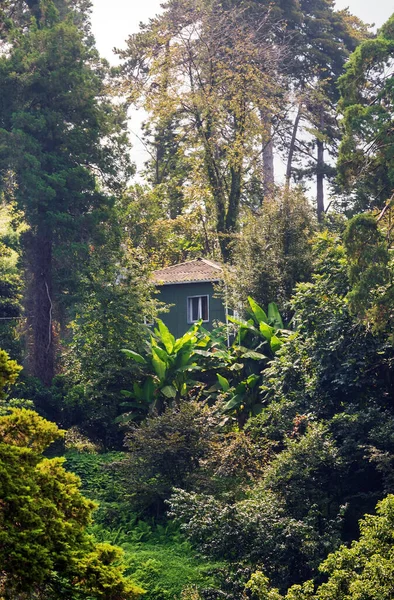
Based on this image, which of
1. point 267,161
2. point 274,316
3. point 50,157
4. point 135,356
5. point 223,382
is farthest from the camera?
point 267,161

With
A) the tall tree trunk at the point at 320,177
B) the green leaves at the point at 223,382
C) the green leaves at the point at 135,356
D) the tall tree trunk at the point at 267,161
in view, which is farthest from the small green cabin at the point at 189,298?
the tall tree trunk at the point at 320,177

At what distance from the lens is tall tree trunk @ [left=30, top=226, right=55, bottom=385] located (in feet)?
94.1

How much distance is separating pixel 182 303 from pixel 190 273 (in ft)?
3.94

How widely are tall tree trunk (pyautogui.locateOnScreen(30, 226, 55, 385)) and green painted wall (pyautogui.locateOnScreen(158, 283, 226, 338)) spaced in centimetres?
642

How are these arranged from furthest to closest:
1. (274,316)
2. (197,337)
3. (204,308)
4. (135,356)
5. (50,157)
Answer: (204,308), (50,157), (197,337), (274,316), (135,356)

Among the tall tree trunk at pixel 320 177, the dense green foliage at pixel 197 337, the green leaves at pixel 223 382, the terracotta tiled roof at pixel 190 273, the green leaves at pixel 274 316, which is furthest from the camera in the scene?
the tall tree trunk at pixel 320 177

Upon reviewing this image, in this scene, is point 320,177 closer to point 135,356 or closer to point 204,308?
point 204,308

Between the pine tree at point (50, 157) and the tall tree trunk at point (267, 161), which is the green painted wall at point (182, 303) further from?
the tall tree trunk at point (267, 161)

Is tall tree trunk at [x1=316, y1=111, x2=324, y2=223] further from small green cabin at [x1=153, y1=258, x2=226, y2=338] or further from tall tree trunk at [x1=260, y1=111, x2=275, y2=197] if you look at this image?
small green cabin at [x1=153, y1=258, x2=226, y2=338]

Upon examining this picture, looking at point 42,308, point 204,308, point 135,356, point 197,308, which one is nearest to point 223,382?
point 135,356

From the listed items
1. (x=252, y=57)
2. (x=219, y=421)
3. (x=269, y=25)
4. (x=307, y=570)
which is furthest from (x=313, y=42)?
(x=307, y=570)

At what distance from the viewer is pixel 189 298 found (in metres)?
35.2

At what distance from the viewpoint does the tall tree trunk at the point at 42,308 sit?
28.7 metres

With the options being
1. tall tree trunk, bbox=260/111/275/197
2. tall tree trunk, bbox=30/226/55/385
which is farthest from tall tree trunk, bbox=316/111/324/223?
tall tree trunk, bbox=30/226/55/385
